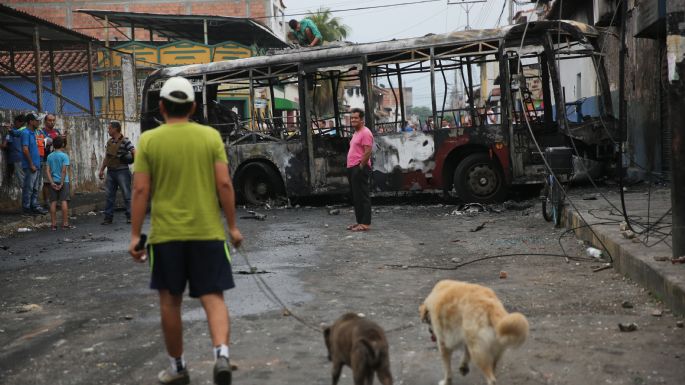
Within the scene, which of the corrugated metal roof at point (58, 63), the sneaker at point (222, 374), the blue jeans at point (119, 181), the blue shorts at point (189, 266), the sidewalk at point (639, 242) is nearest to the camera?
the sneaker at point (222, 374)

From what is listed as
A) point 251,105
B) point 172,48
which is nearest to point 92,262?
point 251,105

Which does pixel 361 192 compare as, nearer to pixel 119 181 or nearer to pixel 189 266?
pixel 119 181

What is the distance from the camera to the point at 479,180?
14906 millimetres

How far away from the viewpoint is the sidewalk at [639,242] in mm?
6016

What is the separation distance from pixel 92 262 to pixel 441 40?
27.5 feet

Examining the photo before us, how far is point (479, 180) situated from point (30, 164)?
317 inches

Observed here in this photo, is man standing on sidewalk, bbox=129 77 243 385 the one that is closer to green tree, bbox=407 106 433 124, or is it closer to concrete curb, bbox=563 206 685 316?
concrete curb, bbox=563 206 685 316

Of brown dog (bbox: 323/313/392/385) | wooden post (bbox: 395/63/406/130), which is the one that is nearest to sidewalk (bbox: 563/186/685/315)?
brown dog (bbox: 323/313/392/385)

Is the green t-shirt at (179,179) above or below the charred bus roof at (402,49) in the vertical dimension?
below

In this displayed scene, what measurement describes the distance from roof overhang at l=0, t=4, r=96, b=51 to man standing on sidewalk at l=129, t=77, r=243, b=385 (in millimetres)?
14748

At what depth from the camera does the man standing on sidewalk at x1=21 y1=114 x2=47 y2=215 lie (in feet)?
48.3

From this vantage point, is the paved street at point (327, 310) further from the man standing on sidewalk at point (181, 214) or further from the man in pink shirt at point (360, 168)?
the man in pink shirt at point (360, 168)

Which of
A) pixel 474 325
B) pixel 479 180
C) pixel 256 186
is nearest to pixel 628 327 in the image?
pixel 474 325

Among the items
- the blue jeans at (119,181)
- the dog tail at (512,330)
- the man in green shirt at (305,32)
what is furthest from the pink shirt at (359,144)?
the dog tail at (512,330)
